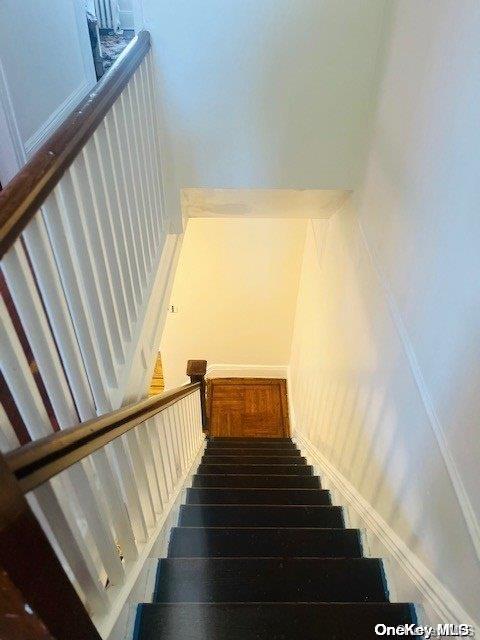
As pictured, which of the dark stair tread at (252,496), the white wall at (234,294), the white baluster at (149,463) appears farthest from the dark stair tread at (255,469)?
the white wall at (234,294)

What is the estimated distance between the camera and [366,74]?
1.92m

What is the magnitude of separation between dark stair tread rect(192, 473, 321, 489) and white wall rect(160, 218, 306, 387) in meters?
2.14

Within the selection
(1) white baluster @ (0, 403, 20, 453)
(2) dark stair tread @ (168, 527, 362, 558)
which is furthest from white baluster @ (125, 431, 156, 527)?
(1) white baluster @ (0, 403, 20, 453)

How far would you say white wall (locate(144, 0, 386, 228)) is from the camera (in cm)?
181

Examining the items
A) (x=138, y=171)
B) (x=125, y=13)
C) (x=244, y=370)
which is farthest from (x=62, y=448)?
(x=125, y=13)

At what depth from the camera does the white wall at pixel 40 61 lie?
2080 millimetres

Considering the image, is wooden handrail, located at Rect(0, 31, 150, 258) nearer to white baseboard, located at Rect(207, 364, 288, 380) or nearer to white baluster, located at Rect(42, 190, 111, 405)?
white baluster, located at Rect(42, 190, 111, 405)

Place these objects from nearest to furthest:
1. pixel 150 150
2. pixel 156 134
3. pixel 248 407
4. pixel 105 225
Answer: pixel 105 225 < pixel 150 150 < pixel 156 134 < pixel 248 407

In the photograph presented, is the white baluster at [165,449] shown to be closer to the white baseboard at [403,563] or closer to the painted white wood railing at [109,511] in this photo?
the painted white wood railing at [109,511]

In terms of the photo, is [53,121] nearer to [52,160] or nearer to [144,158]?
[144,158]

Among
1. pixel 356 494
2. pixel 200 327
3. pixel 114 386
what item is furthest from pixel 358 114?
pixel 200 327

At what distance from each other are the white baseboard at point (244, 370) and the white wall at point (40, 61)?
3.22m

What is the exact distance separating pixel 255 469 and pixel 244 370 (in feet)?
7.54

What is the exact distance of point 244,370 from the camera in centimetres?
503
